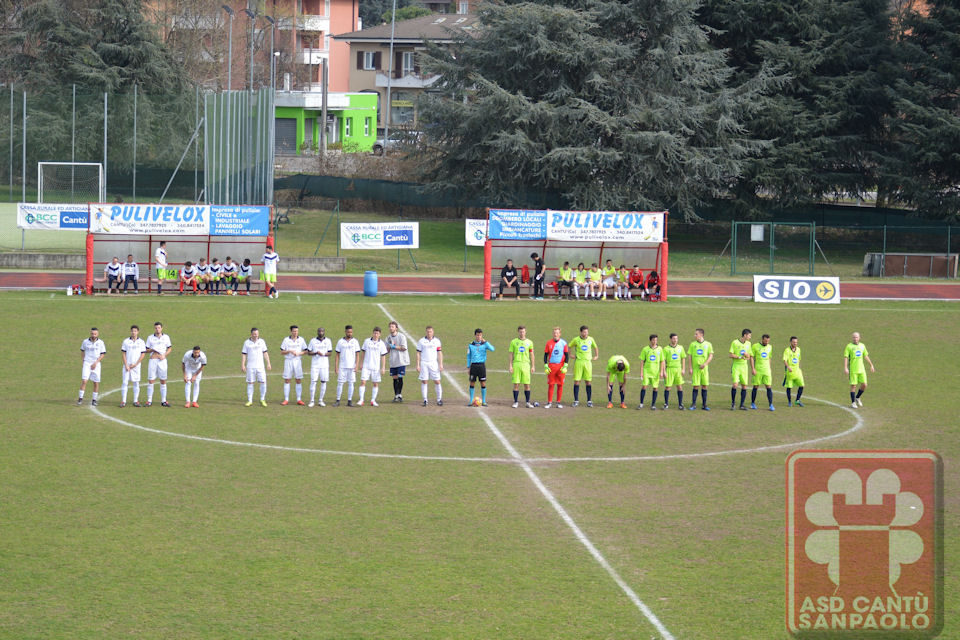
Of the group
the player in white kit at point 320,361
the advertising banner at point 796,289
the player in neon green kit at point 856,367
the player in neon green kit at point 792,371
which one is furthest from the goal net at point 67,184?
the player in neon green kit at point 856,367

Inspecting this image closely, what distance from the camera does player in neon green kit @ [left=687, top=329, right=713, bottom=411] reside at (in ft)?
79.9

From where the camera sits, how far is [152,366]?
2344cm

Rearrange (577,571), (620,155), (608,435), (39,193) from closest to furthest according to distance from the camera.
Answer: (577,571) < (608,435) < (39,193) < (620,155)

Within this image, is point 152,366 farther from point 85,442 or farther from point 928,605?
point 928,605

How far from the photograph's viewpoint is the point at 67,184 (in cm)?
5078

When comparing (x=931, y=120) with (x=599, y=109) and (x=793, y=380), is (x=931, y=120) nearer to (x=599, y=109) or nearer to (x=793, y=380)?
(x=599, y=109)

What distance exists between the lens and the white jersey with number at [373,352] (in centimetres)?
2397

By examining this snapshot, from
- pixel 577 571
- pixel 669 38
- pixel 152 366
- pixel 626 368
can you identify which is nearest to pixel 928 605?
pixel 577 571

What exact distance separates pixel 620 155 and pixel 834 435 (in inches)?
1436

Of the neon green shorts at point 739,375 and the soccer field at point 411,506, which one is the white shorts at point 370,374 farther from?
the neon green shorts at point 739,375

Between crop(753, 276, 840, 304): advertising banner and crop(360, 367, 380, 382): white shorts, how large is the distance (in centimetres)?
2305

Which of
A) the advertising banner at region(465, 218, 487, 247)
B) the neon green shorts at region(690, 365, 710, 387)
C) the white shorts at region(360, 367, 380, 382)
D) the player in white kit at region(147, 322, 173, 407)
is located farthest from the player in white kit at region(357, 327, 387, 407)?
the advertising banner at region(465, 218, 487, 247)

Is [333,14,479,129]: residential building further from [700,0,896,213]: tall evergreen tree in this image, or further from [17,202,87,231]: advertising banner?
[17,202,87,231]: advertising banner

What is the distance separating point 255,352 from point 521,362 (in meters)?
5.70
